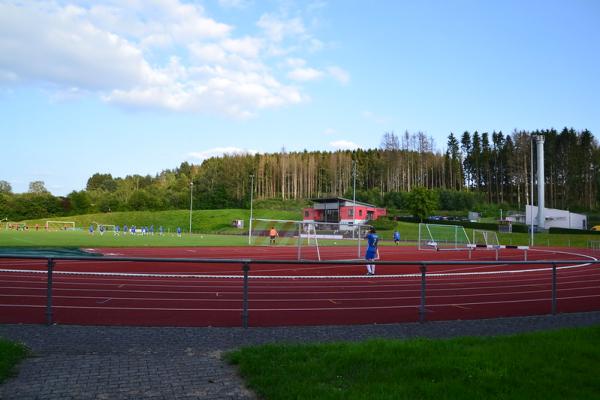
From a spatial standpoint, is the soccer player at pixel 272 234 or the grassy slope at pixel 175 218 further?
the grassy slope at pixel 175 218

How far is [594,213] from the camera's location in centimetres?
9012

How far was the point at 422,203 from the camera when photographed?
273 feet

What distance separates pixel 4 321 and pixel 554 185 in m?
119

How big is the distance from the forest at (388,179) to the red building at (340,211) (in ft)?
Result: 63.1

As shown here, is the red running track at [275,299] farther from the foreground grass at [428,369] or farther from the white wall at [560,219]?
the white wall at [560,219]

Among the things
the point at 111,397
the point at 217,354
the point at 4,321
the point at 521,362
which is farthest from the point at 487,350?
the point at 4,321

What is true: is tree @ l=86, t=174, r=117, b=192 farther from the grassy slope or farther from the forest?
the grassy slope

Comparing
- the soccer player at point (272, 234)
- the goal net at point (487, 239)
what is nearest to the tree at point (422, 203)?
the goal net at point (487, 239)

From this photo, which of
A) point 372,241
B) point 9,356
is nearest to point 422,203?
point 372,241

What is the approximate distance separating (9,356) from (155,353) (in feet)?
5.33

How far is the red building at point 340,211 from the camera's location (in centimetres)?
8287

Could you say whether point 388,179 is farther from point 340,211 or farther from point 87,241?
point 87,241

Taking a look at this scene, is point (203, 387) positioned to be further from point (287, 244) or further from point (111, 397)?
point (287, 244)

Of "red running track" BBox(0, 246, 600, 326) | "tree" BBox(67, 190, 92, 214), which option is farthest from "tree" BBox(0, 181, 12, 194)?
"red running track" BBox(0, 246, 600, 326)
